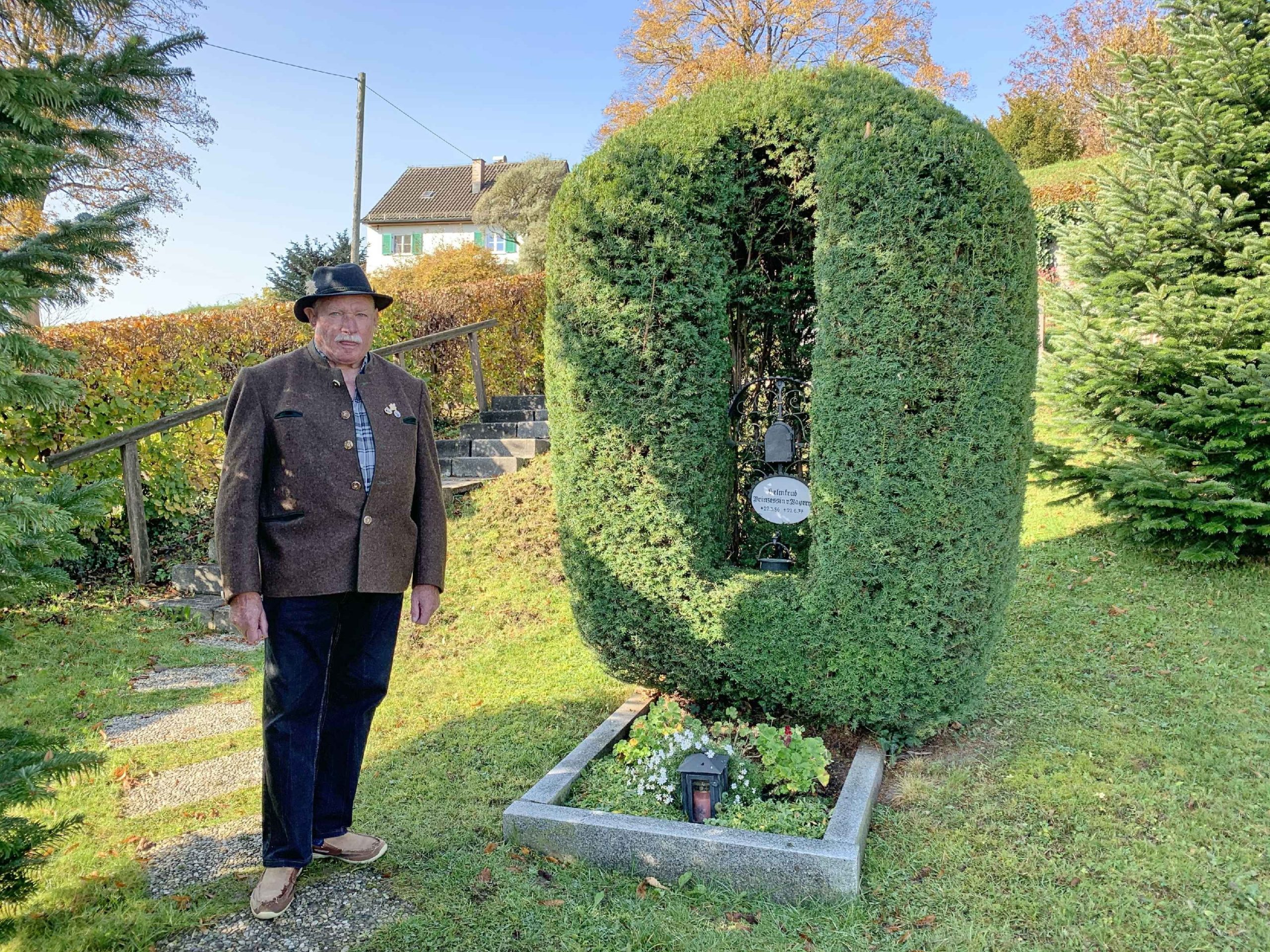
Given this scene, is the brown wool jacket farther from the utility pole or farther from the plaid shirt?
the utility pole

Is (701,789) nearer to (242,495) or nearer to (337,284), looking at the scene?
(242,495)

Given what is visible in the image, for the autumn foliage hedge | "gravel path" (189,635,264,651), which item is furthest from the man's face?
the autumn foliage hedge

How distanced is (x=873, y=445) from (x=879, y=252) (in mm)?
812

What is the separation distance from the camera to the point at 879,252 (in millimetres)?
3537

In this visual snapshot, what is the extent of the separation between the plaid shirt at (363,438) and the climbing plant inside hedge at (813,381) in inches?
49.1

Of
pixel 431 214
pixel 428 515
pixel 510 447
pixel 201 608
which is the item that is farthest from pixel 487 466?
pixel 431 214

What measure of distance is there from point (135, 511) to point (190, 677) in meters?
1.98

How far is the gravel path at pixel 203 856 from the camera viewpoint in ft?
10.1

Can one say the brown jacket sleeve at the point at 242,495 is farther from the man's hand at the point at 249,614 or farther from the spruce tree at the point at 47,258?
the spruce tree at the point at 47,258

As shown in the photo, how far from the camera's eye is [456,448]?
898 centimetres

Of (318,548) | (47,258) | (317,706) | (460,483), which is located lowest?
(317,706)

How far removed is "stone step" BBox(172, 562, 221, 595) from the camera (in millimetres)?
6898

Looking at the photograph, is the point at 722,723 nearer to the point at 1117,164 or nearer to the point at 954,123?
the point at 954,123

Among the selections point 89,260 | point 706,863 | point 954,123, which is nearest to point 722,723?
point 706,863
